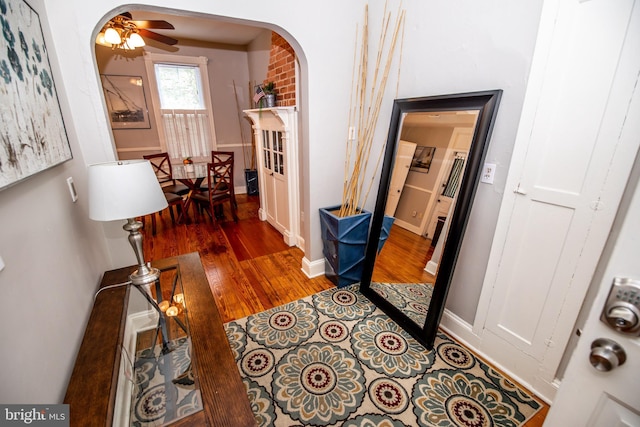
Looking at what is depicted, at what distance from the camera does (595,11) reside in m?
1.07

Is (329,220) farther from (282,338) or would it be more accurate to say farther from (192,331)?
(192,331)

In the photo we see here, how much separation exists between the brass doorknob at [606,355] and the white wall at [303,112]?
97 centimetres

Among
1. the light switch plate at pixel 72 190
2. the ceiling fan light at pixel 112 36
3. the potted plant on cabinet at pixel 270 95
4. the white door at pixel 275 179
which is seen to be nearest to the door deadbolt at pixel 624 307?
the light switch plate at pixel 72 190

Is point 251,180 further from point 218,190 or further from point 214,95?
point 214,95

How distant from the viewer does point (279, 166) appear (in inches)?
126

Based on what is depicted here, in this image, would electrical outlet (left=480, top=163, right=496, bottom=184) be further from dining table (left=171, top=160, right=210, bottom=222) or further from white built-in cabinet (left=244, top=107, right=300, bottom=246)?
dining table (left=171, top=160, right=210, bottom=222)

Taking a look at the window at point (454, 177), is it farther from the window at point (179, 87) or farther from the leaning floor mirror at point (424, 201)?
the window at point (179, 87)

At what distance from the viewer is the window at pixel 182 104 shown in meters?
4.55

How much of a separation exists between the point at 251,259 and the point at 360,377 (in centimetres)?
177

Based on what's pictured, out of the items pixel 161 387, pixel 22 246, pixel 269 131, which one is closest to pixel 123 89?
pixel 269 131

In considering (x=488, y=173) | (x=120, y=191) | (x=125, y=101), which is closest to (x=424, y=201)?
(x=488, y=173)

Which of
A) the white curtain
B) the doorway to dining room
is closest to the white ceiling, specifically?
the doorway to dining room

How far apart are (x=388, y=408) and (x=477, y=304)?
0.85m

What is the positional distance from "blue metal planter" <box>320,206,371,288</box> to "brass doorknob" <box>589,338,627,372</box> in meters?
1.60
